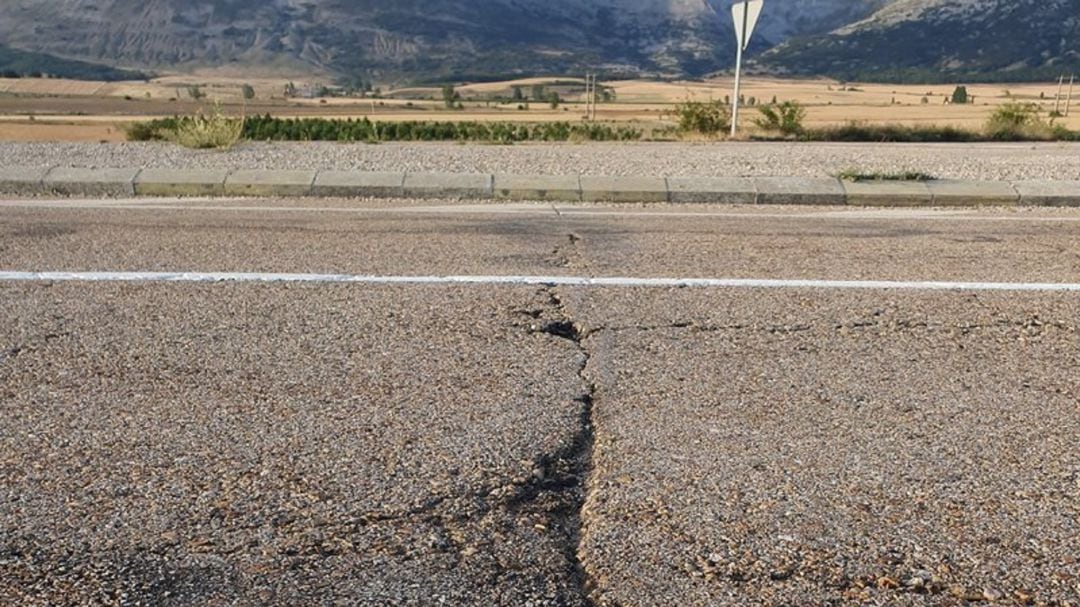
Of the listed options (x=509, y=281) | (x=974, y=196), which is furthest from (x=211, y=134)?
(x=509, y=281)

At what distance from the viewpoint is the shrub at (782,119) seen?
21.5 meters

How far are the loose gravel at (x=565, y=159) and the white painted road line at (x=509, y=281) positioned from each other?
19.4 feet

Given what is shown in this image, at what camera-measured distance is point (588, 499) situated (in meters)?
3.63

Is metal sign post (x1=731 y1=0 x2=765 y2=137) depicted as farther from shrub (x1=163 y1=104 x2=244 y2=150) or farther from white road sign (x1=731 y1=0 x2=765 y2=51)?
shrub (x1=163 y1=104 x2=244 y2=150)

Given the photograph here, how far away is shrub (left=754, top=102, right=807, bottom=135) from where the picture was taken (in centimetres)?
2153

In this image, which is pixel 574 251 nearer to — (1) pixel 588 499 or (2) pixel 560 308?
(2) pixel 560 308

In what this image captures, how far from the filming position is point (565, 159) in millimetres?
14320

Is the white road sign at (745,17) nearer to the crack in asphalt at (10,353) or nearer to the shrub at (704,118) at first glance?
the shrub at (704,118)

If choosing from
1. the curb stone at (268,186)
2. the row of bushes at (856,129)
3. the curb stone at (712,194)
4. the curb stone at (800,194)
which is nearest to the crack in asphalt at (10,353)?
the curb stone at (268,186)

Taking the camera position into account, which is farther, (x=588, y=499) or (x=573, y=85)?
(x=573, y=85)

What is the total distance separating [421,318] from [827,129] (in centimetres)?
1846

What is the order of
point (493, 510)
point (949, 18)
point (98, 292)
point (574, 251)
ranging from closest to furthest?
point (493, 510) → point (98, 292) → point (574, 251) → point (949, 18)

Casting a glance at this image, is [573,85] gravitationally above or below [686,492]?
below

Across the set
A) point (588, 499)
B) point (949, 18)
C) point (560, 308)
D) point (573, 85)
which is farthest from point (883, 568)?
point (949, 18)
